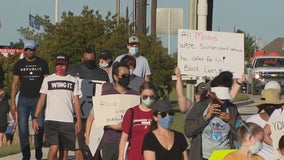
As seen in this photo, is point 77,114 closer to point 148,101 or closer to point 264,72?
point 148,101

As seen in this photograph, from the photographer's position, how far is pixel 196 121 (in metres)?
8.85

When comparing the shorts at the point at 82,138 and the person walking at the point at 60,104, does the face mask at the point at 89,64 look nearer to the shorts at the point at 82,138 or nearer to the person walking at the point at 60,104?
the person walking at the point at 60,104

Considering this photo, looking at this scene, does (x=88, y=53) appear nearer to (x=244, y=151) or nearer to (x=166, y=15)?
(x=244, y=151)

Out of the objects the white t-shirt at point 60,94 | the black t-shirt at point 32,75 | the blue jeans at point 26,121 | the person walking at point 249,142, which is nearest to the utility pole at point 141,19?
the blue jeans at point 26,121

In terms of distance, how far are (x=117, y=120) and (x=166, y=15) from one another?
101ft

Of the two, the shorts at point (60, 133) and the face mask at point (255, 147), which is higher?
the face mask at point (255, 147)

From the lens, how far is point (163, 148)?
845cm

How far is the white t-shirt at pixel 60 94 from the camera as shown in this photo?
12180mm

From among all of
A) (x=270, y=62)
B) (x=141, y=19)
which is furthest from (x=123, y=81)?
(x=270, y=62)

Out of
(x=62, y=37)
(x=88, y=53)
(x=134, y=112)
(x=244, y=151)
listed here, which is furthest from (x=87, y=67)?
(x=62, y=37)

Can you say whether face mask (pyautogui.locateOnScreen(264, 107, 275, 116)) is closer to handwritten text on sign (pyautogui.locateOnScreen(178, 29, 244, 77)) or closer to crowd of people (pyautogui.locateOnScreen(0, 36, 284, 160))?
crowd of people (pyautogui.locateOnScreen(0, 36, 284, 160))

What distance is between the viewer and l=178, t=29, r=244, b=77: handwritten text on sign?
1147 cm

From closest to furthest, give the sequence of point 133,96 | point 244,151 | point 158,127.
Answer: point 244,151, point 158,127, point 133,96

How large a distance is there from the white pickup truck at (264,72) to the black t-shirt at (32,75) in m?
25.2
